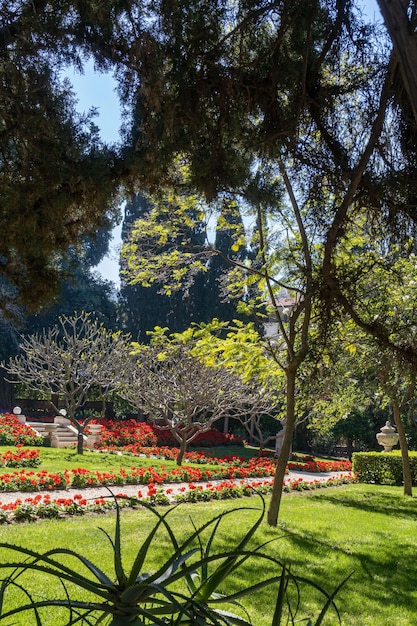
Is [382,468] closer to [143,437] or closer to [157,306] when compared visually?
[143,437]

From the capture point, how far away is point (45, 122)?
8.59ft

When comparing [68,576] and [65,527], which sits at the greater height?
[68,576]

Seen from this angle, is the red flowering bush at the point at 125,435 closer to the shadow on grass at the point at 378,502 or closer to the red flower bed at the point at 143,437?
the red flower bed at the point at 143,437

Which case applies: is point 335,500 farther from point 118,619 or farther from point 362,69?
point 118,619

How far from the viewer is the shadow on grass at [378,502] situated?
9.22 meters

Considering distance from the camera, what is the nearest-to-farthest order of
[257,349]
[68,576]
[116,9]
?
1. [68,576]
2. [116,9]
3. [257,349]

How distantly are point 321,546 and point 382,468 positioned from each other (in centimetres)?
929

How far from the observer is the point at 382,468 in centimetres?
1498

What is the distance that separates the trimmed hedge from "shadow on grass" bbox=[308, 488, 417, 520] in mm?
2848

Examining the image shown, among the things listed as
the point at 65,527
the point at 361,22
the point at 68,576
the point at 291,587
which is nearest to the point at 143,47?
the point at 361,22

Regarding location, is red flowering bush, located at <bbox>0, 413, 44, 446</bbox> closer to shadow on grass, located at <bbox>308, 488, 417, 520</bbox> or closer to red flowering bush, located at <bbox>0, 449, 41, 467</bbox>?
red flowering bush, located at <bbox>0, 449, 41, 467</bbox>

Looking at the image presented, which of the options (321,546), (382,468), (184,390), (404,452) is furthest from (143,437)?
(321,546)

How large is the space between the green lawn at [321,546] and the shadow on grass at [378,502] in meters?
0.03

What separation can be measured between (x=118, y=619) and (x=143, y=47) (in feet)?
8.42
